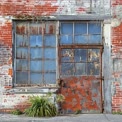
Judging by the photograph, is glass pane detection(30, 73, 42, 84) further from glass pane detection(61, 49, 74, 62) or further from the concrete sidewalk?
the concrete sidewalk

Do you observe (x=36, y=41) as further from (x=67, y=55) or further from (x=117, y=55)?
(x=117, y=55)

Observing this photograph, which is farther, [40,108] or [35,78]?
[35,78]

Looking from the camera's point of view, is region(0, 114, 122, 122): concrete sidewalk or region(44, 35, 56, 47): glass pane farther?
region(44, 35, 56, 47): glass pane

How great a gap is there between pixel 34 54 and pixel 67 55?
1.04 meters

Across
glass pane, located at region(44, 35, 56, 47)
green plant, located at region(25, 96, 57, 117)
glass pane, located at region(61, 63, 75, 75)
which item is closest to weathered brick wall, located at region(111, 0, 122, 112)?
glass pane, located at region(61, 63, 75, 75)

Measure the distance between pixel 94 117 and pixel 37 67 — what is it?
2.39 metres

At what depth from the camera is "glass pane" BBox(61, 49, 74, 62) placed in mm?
11672

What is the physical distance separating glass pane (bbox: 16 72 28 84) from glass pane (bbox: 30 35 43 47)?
37.4 inches

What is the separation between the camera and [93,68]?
11.7 metres

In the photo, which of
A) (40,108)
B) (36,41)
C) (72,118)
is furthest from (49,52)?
(72,118)

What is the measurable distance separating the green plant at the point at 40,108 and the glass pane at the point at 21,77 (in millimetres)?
718

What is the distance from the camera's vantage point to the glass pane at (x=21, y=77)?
38.3 ft

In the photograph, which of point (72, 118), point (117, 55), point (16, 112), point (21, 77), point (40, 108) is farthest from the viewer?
point (21, 77)

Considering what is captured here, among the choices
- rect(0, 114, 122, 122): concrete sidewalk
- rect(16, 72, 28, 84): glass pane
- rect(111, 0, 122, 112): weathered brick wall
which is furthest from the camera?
rect(16, 72, 28, 84): glass pane
